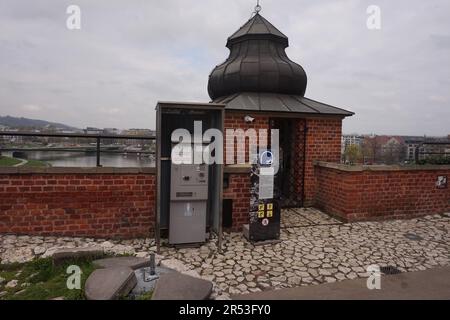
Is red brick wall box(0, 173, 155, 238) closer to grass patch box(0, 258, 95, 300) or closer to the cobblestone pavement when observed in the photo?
the cobblestone pavement

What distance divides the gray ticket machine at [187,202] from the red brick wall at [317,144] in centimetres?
446

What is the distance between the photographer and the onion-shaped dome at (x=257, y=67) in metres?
9.62

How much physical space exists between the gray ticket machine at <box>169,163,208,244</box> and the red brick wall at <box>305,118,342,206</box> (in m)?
4.46

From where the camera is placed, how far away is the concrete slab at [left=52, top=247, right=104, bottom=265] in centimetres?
439

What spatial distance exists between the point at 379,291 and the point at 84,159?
5561 mm

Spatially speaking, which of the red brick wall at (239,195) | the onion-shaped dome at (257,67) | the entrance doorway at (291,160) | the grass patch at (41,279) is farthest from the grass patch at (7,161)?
the onion-shaped dome at (257,67)

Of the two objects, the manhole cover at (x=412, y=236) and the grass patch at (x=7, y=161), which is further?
the manhole cover at (x=412, y=236)

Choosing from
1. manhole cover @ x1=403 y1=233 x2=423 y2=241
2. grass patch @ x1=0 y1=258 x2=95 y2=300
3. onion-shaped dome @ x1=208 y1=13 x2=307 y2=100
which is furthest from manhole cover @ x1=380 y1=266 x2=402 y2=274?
onion-shaped dome @ x1=208 y1=13 x2=307 y2=100

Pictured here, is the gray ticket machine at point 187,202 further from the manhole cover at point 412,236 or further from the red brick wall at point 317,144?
the red brick wall at point 317,144
